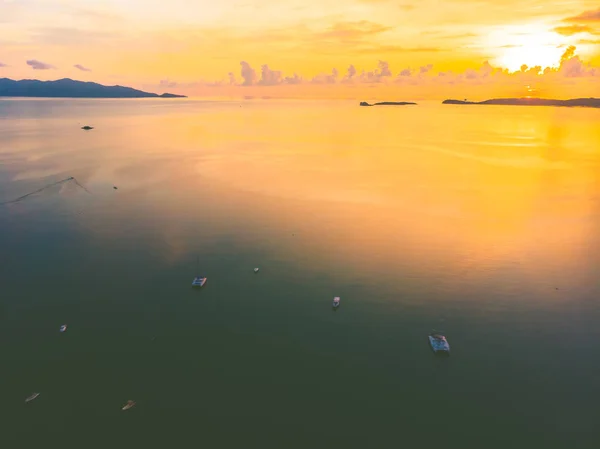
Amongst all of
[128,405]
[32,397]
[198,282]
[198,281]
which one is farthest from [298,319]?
[32,397]

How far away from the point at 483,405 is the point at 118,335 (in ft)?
78.4

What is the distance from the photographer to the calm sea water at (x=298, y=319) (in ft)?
72.1

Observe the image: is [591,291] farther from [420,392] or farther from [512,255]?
[420,392]

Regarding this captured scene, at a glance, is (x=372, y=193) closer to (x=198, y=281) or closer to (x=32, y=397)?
(x=198, y=281)

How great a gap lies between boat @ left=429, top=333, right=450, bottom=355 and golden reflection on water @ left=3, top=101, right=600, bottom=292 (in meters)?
11.8

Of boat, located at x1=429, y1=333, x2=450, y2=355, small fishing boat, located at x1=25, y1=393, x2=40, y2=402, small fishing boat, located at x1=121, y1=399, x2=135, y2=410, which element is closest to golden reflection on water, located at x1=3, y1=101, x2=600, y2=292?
boat, located at x1=429, y1=333, x2=450, y2=355

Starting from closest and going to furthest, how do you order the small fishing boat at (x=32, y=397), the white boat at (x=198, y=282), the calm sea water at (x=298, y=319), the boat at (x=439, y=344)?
the calm sea water at (x=298, y=319)
the small fishing boat at (x=32, y=397)
the boat at (x=439, y=344)
the white boat at (x=198, y=282)

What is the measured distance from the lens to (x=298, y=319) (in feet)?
101

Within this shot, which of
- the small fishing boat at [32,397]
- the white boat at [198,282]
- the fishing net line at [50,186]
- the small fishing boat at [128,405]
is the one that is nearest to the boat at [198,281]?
the white boat at [198,282]

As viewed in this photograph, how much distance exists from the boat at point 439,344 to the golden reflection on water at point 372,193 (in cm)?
1178

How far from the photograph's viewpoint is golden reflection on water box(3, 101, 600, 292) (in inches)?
1740

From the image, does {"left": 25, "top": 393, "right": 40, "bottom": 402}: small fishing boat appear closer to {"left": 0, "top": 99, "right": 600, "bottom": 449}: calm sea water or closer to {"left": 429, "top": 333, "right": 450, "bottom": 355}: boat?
{"left": 0, "top": 99, "right": 600, "bottom": 449}: calm sea water

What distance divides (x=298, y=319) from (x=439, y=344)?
33.2 ft

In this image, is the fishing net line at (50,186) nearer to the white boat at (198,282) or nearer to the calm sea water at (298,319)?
the calm sea water at (298,319)
